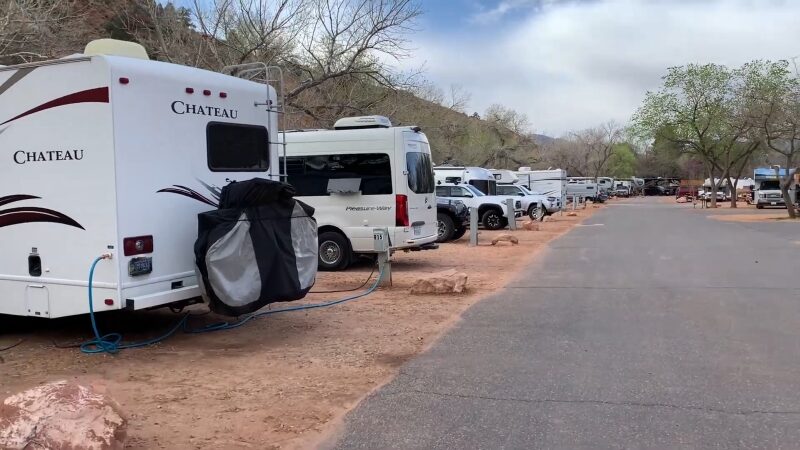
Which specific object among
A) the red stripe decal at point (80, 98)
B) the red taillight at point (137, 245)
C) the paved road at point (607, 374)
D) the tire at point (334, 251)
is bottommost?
the paved road at point (607, 374)

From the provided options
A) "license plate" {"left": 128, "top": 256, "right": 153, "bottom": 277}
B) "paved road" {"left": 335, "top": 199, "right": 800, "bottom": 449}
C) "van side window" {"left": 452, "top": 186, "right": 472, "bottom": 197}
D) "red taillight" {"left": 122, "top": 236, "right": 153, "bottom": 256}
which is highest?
"van side window" {"left": 452, "top": 186, "right": 472, "bottom": 197}

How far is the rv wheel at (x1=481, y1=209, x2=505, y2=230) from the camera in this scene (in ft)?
81.3

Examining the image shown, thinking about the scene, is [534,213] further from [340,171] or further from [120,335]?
[120,335]

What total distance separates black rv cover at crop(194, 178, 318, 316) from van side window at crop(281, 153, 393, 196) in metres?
5.23

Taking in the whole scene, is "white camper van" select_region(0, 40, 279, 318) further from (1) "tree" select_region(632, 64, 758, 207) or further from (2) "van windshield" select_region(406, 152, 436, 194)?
(1) "tree" select_region(632, 64, 758, 207)

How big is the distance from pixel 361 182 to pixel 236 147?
4981 mm

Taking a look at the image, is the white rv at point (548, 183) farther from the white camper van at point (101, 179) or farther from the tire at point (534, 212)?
the white camper van at point (101, 179)

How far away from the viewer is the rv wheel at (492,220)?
976 inches

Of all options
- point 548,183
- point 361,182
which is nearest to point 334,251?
point 361,182

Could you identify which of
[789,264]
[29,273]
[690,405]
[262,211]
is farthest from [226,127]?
[789,264]

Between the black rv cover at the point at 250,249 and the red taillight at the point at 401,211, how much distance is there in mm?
5126

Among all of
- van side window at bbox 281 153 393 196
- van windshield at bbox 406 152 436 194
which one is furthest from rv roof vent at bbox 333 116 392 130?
van windshield at bbox 406 152 436 194

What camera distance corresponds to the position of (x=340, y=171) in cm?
1271

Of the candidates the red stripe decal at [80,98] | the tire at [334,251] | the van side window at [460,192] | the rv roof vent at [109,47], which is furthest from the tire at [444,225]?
the red stripe decal at [80,98]
